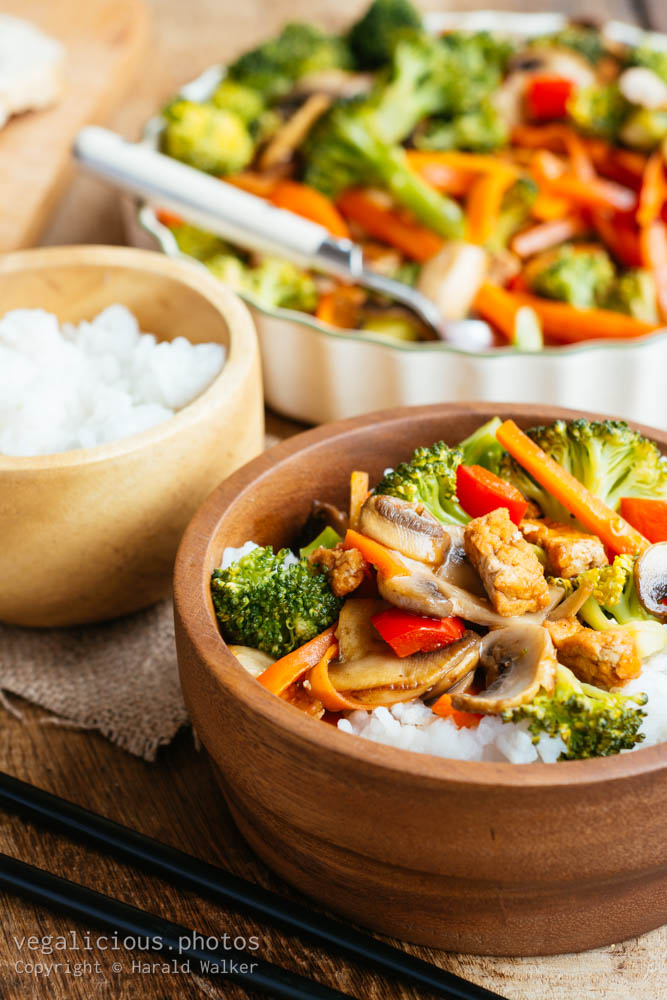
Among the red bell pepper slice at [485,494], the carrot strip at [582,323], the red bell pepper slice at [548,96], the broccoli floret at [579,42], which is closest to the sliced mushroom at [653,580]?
the red bell pepper slice at [485,494]

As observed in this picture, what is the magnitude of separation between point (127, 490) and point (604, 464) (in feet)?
2.86

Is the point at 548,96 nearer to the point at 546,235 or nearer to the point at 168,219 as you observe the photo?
the point at 546,235

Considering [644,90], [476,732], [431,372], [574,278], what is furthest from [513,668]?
[644,90]

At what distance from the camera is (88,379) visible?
7.34 ft

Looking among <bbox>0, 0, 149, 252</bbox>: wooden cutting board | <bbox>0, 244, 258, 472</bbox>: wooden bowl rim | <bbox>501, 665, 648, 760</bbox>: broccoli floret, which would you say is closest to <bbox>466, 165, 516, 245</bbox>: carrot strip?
<bbox>0, 244, 258, 472</bbox>: wooden bowl rim

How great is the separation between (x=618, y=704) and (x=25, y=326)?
1.52 meters

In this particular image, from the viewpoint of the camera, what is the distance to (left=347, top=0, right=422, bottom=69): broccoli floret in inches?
141

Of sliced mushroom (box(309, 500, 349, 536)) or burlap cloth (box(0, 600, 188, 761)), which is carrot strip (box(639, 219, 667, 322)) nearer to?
sliced mushroom (box(309, 500, 349, 536))

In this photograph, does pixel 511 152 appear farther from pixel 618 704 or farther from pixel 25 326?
pixel 618 704

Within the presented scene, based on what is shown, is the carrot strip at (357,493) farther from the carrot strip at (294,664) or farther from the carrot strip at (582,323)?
the carrot strip at (582,323)

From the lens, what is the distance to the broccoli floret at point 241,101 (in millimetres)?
3328

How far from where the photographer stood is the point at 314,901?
1635mm

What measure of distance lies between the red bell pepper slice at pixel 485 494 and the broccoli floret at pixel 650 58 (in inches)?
84.2

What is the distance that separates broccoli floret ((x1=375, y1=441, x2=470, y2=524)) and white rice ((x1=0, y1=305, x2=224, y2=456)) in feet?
1.90
